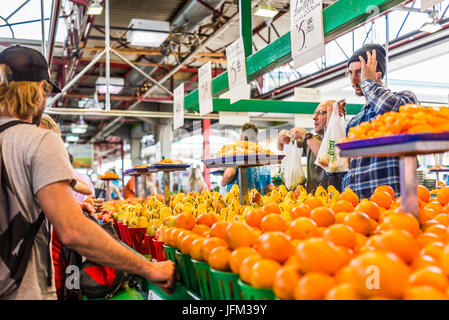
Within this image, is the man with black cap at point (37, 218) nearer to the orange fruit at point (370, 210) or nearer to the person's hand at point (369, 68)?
the orange fruit at point (370, 210)

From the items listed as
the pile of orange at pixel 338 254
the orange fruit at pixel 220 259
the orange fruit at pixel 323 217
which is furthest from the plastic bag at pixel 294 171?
the orange fruit at pixel 220 259

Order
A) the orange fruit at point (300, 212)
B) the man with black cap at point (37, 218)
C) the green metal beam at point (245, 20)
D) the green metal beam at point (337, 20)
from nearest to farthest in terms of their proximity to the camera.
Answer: the man with black cap at point (37, 218)
the orange fruit at point (300, 212)
the green metal beam at point (337, 20)
the green metal beam at point (245, 20)

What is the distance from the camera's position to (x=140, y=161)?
1839 cm

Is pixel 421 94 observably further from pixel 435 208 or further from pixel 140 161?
pixel 140 161

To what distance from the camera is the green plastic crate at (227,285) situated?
123cm

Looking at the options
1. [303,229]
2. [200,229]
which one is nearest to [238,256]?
[303,229]

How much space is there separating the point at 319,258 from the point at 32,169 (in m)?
0.94

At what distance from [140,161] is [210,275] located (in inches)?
687

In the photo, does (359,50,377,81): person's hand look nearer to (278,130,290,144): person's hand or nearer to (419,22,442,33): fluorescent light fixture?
(278,130,290,144): person's hand

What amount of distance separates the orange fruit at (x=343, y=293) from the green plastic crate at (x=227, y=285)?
1.21ft

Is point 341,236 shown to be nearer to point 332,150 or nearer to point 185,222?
point 185,222

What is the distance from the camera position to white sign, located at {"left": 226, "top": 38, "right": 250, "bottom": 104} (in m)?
3.26
